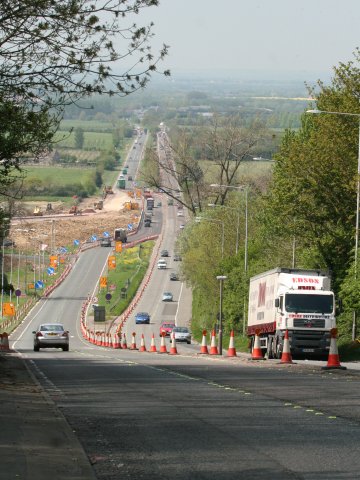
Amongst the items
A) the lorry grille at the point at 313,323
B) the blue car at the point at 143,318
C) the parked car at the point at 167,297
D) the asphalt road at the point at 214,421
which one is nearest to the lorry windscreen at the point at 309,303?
the lorry grille at the point at 313,323

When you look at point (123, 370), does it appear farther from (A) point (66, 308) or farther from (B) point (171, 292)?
(B) point (171, 292)

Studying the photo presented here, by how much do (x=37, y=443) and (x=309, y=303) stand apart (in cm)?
3195

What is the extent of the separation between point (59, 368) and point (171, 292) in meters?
117

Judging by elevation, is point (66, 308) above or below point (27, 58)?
below

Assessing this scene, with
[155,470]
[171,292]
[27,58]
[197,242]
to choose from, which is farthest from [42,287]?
[155,470]

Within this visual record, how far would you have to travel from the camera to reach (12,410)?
65.9 ft

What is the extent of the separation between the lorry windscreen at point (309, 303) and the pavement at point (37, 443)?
23707 mm

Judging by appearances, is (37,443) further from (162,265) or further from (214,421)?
(162,265)

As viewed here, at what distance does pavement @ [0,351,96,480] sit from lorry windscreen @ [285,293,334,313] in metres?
23.7

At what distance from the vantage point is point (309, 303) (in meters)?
46.6

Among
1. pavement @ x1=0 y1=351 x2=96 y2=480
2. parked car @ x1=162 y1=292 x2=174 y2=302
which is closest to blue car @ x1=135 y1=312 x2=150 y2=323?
parked car @ x1=162 y1=292 x2=174 y2=302

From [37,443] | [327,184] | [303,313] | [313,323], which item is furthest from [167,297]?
[37,443]

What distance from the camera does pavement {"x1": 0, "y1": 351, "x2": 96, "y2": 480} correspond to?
502 inches

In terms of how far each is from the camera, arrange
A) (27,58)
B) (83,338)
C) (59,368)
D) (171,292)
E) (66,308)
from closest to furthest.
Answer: (27,58), (59,368), (83,338), (66,308), (171,292)
